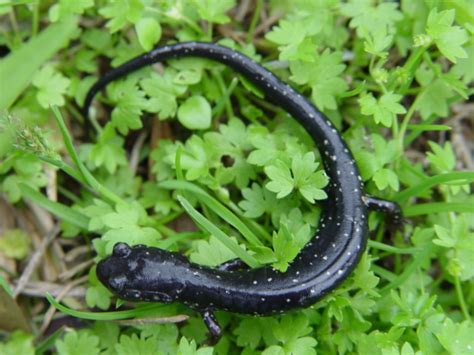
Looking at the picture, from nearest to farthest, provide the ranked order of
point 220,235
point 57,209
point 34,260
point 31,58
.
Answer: point 31,58
point 220,235
point 57,209
point 34,260

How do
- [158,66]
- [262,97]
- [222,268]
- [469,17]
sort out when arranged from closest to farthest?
[222,268]
[469,17]
[262,97]
[158,66]

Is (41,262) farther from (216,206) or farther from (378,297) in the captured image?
(378,297)

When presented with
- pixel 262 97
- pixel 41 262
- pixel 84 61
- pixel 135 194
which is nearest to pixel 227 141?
pixel 262 97

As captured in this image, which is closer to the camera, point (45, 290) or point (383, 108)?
point (383, 108)

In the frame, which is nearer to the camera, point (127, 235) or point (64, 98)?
point (127, 235)

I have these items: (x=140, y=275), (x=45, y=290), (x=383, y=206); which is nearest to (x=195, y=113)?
(x=140, y=275)

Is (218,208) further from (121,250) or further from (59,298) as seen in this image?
(59,298)
